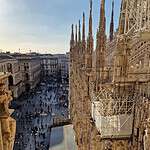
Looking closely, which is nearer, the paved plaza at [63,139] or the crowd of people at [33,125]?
the paved plaza at [63,139]

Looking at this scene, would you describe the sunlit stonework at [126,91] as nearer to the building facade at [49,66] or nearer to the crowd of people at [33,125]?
the crowd of people at [33,125]

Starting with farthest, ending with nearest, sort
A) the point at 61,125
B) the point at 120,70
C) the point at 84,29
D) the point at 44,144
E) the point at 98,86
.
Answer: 1. the point at 61,125
2. the point at 44,144
3. the point at 84,29
4. the point at 98,86
5. the point at 120,70

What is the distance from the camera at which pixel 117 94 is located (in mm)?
12641

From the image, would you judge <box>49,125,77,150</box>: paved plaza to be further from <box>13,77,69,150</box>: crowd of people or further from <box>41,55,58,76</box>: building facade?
<box>41,55,58,76</box>: building facade

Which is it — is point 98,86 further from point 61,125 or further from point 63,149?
point 61,125

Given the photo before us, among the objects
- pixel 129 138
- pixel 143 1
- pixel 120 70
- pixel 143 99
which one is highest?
pixel 143 1

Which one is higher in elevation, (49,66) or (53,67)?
(49,66)

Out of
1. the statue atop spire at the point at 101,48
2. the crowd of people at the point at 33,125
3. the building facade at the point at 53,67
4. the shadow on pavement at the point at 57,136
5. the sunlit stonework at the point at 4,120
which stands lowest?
the crowd of people at the point at 33,125

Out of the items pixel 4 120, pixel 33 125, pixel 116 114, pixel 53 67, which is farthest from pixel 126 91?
pixel 53 67

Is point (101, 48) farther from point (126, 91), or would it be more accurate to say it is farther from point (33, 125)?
point (33, 125)

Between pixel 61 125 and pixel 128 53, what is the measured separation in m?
21.8

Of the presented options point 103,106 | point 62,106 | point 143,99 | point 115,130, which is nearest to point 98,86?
point 103,106

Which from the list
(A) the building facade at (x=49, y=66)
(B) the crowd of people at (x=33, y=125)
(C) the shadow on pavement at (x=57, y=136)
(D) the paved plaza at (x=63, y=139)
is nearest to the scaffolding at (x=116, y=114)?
(D) the paved plaza at (x=63, y=139)

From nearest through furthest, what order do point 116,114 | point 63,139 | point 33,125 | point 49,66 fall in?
point 116,114
point 63,139
point 33,125
point 49,66
